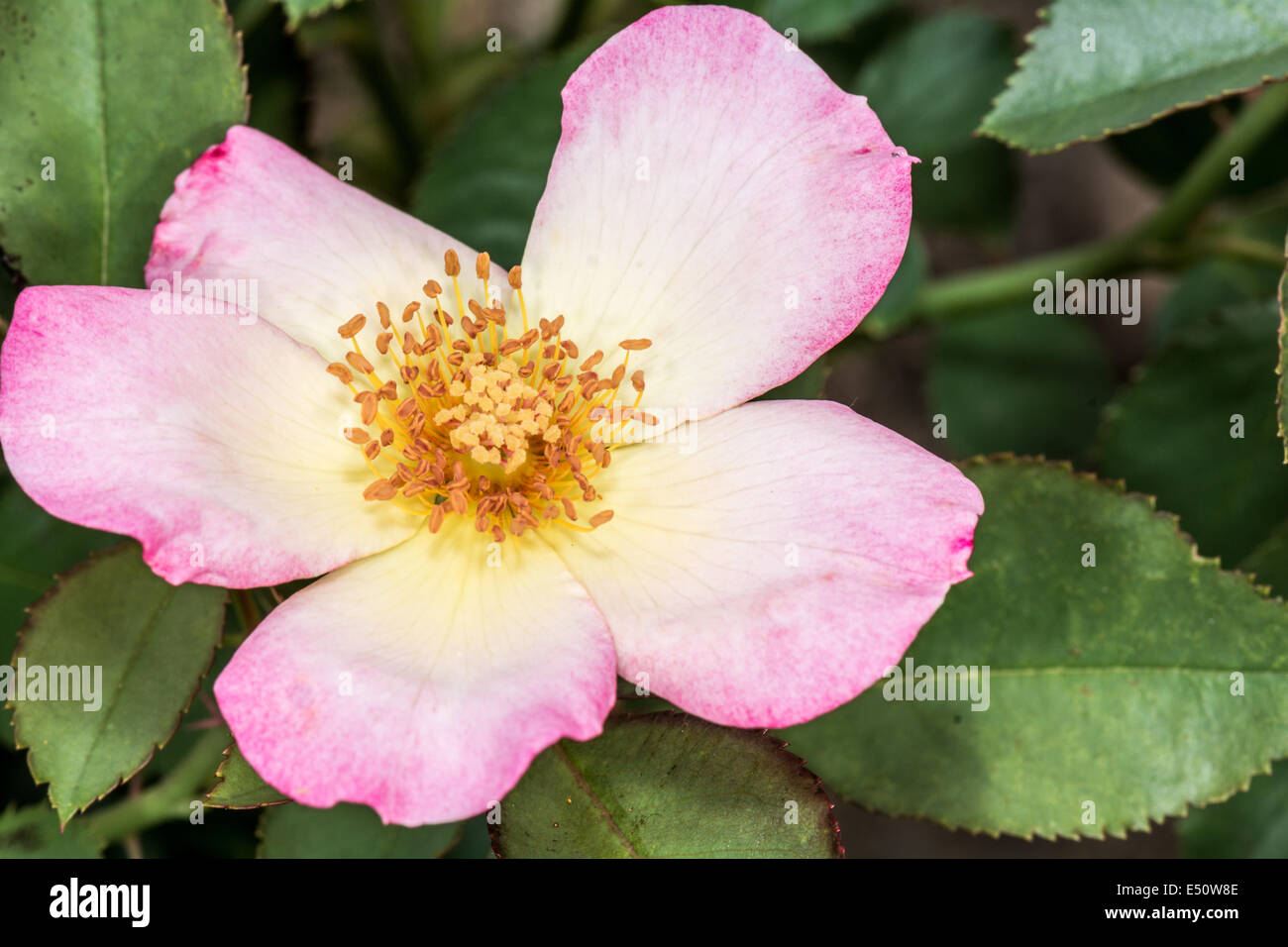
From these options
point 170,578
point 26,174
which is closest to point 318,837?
point 170,578

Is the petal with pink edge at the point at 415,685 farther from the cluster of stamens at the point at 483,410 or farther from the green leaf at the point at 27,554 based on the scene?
the green leaf at the point at 27,554

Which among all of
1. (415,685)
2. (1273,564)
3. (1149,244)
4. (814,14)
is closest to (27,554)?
(415,685)

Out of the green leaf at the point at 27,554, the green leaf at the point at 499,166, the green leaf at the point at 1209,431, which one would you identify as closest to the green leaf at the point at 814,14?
the green leaf at the point at 499,166

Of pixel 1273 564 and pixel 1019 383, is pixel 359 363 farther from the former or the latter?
pixel 1019 383

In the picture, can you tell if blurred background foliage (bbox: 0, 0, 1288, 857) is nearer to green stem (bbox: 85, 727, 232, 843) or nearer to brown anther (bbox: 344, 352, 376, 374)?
green stem (bbox: 85, 727, 232, 843)

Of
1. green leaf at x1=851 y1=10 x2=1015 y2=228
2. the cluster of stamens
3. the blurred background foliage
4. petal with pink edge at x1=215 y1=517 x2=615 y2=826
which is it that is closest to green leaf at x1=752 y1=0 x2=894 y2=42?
the blurred background foliage
